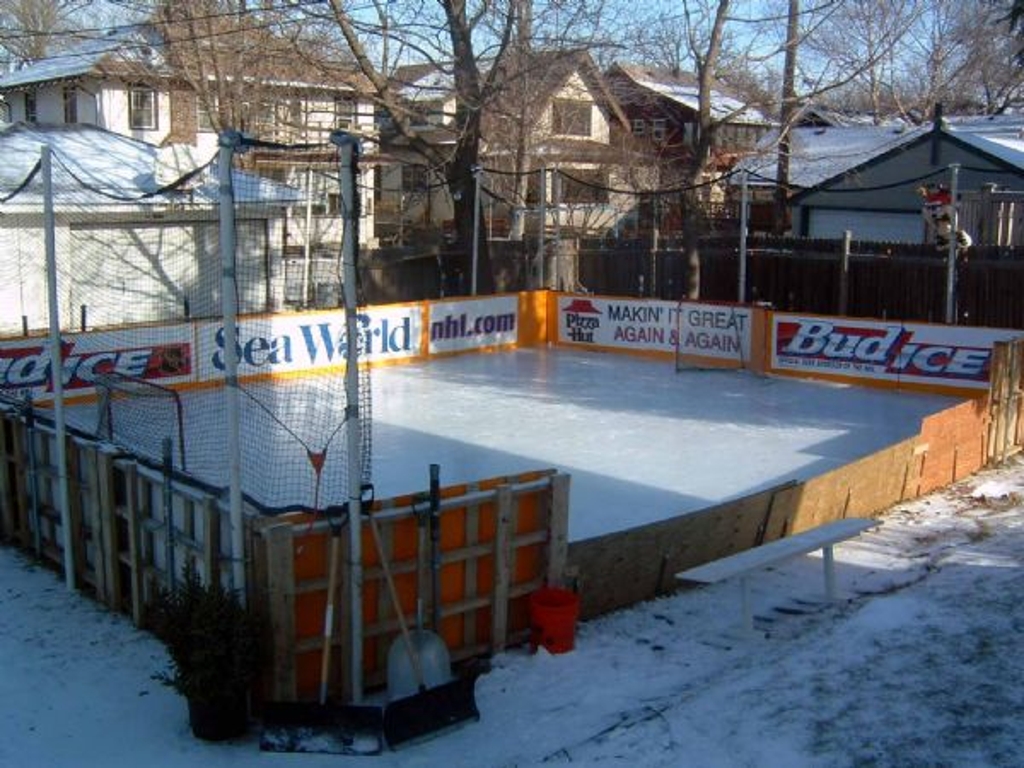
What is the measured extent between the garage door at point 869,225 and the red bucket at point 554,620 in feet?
69.0

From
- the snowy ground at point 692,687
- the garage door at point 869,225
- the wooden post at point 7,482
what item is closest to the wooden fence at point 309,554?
the snowy ground at point 692,687

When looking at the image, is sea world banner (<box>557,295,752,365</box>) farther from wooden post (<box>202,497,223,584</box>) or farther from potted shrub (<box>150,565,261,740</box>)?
potted shrub (<box>150,565,261,740</box>)

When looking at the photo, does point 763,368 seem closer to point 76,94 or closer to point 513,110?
point 513,110

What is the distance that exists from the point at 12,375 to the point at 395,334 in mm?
7042

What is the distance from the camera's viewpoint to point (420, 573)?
7.76 meters

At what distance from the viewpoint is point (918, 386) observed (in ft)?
61.5

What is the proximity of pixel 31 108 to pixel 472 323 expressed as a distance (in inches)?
966

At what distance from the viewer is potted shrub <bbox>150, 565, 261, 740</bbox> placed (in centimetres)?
681

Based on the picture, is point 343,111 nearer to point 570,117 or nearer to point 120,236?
point 570,117

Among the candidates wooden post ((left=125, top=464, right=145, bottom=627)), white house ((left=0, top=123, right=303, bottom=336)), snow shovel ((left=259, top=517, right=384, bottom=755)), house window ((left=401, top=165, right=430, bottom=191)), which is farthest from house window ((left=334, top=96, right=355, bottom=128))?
snow shovel ((left=259, top=517, right=384, bottom=755))

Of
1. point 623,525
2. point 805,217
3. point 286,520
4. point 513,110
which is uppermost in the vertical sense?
point 513,110

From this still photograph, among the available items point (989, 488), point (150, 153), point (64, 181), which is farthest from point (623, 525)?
point (150, 153)

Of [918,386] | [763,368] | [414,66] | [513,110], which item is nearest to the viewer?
[918,386]

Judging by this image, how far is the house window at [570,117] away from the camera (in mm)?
42469
